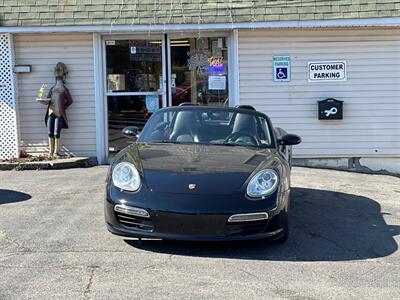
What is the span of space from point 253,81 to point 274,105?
0.63 metres

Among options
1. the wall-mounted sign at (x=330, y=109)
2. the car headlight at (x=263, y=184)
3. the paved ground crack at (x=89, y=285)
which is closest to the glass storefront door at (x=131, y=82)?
the wall-mounted sign at (x=330, y=109)

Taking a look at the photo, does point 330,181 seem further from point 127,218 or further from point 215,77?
point 127,218

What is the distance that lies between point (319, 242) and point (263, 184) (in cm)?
95

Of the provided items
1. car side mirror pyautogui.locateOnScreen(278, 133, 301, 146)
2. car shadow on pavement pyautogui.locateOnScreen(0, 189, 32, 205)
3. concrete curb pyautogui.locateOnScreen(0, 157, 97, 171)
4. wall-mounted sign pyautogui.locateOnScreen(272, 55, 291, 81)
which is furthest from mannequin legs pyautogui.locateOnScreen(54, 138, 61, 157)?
car side mirror pyautogui.locateOnScreen(278, 133, 301, 146)

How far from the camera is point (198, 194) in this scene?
5.12 m

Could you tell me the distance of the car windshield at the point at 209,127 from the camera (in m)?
6.53

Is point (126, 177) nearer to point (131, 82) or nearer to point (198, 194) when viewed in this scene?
point (198, 194)

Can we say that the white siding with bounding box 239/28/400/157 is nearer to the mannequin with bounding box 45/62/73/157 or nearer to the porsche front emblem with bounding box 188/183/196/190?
the mannequin with bounding box 45/62/73/157

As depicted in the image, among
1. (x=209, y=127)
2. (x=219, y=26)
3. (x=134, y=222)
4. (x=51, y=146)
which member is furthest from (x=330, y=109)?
(x=134, y=222)

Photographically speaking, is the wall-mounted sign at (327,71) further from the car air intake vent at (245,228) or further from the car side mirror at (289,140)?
the car air intake vent at (245,228)

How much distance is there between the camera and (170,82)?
440 inches

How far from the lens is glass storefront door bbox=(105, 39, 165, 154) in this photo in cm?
1111

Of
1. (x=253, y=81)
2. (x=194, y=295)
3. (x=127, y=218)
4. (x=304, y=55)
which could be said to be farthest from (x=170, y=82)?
(x=194, y=295)

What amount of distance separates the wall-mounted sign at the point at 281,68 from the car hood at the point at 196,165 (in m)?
4.89
